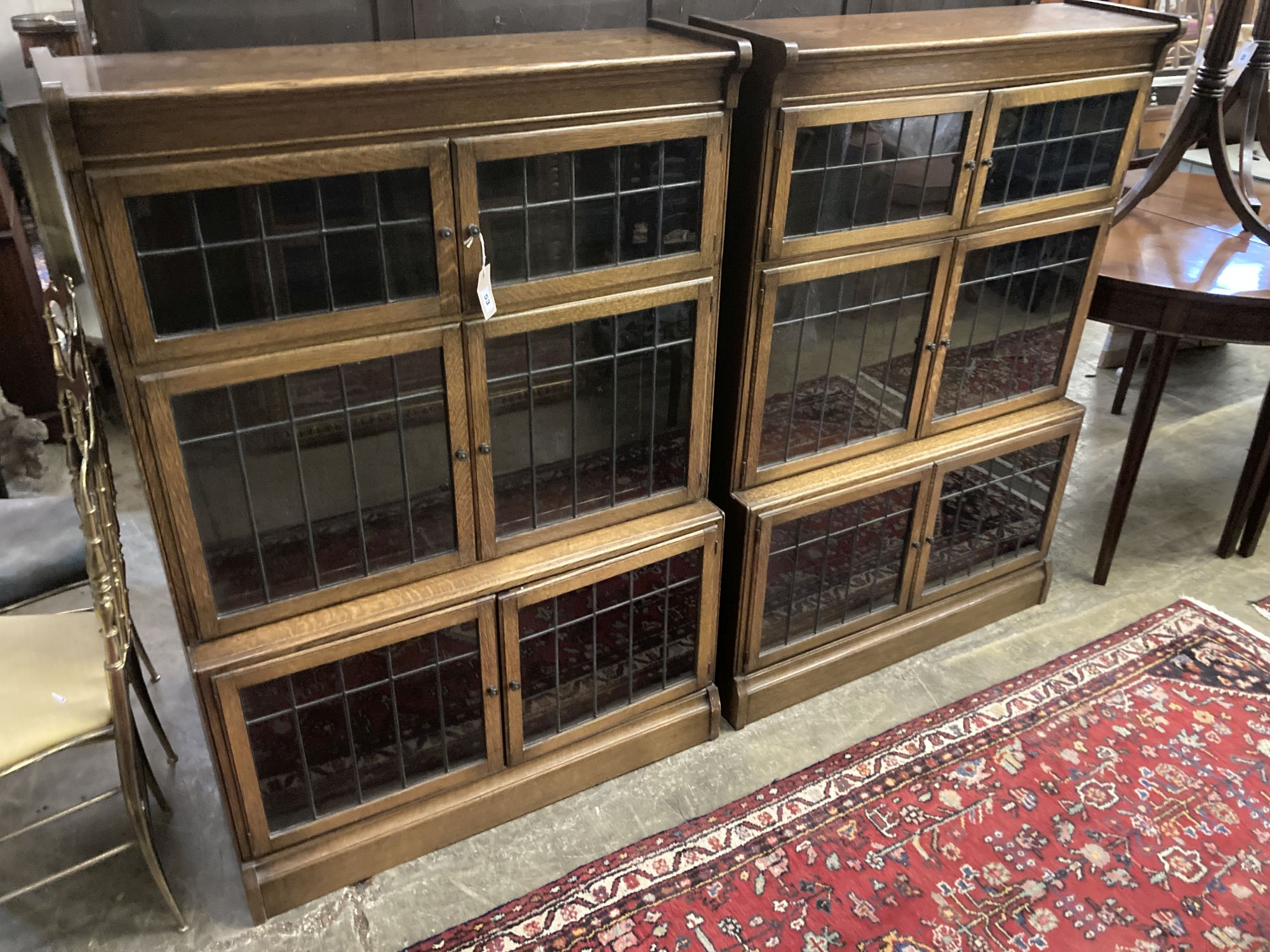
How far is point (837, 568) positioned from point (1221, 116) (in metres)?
1.55

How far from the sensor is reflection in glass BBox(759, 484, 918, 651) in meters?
2.18

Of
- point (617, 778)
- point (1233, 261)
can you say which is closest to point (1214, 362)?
point (1233, 261)

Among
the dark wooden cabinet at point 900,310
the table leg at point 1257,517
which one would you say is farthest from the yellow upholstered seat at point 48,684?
the table leg at point 1257,517

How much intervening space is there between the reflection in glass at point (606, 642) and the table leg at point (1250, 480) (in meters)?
A: 1.74

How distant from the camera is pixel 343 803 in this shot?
1.85 metres

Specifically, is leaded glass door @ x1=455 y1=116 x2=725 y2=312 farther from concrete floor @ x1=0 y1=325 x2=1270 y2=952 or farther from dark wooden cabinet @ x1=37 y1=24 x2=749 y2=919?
concrete floor @ x1=0 y1=325 x2=1270 y2=952

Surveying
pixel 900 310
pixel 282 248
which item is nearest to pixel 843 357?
pixel 900 310

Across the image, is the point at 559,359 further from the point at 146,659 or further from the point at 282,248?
the point at 146,659

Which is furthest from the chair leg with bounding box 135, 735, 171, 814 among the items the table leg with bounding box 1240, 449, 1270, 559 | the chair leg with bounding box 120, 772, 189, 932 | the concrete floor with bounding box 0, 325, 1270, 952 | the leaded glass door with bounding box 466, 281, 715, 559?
the table leg with bounding box 1240, 449, 1270, 559

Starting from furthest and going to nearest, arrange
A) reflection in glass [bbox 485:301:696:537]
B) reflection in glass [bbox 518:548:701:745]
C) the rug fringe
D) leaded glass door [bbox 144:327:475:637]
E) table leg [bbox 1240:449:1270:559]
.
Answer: table leg [bbox 1240:449:1270:559]
the rug fringe
reflection in glass [bbox 518:548:701:745]
reflection in glass [bbox 485:301:696:537]
leaded glass door [bbox 144:327:475:637]

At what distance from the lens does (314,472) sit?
5.27 ft

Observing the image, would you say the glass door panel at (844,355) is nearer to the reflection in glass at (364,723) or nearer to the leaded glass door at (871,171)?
the leaded glass door at (871,171)

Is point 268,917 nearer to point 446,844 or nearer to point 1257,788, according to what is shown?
point 446,844

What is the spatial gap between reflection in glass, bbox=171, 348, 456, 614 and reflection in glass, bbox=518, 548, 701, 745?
1.08 ft
